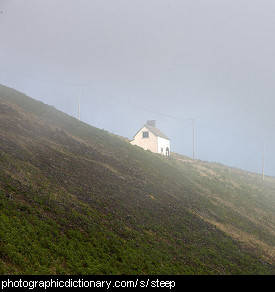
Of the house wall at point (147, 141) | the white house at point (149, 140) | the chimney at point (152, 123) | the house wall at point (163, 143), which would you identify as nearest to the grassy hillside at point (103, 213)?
the house wall at point (147, 141)

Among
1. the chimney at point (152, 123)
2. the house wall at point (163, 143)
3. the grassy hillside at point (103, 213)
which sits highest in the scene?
the chimney at point (152, 123)

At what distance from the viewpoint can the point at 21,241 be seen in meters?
10.8

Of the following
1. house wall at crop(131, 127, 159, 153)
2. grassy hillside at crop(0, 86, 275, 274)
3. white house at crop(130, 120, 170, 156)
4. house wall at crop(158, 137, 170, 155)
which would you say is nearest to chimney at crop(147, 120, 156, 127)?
white house at crop(130, 120, 170, 156)

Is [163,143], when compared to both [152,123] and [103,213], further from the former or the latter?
[103,213]

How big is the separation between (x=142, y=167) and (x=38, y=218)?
75.6 feet

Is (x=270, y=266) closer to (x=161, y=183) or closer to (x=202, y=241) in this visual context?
(x=202, y=241)

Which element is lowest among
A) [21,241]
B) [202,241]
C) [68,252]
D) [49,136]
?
[202,241]

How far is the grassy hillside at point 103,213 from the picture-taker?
11766 mm

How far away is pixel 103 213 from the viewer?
58.7 ft

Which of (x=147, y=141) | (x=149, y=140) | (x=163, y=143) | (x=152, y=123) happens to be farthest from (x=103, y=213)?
(x=152, y=123)

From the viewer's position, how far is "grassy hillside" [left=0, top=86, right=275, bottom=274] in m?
11.8

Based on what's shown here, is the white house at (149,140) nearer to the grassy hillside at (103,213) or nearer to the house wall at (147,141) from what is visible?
the house wall at (147,141)
